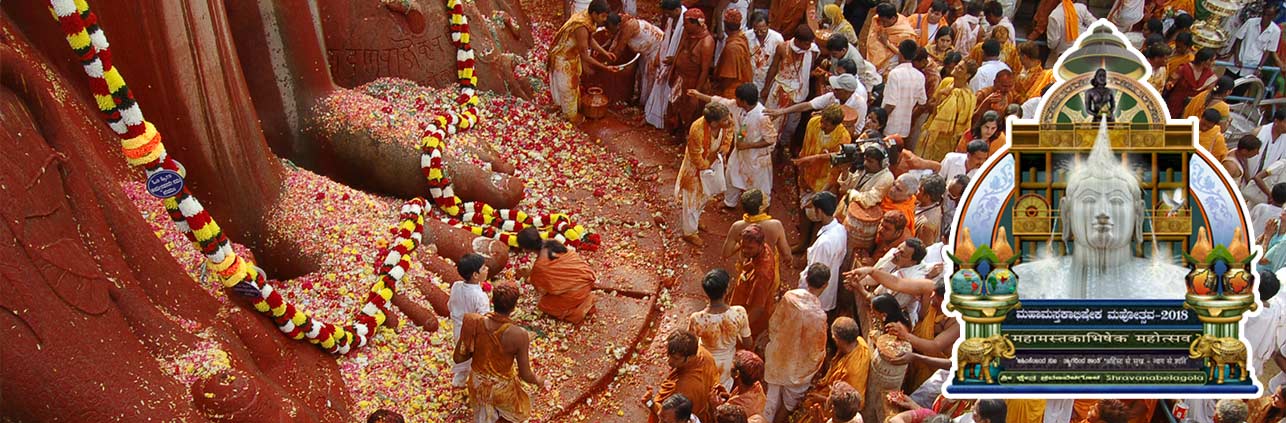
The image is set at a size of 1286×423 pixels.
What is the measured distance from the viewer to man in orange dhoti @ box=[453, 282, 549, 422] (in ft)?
24.0

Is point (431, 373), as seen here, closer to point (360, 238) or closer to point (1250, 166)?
point (360, 238)

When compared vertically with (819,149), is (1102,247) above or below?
above

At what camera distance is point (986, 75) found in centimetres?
1061

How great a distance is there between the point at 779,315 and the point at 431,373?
2545 millimetres

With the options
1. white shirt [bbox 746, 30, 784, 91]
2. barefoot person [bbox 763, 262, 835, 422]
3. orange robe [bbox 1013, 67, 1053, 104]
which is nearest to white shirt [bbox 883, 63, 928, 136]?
orange robe [bbox 1013, 67, 1053, 104]

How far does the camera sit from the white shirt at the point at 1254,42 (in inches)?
491

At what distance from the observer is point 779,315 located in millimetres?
7688

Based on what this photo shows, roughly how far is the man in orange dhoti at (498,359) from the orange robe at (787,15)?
20.4 ft

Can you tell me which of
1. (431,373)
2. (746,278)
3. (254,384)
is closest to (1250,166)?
(746,278)

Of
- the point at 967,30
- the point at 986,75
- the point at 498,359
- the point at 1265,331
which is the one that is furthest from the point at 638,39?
the point at 1265,331

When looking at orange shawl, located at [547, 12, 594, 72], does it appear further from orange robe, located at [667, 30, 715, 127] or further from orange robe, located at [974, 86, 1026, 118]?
orange robe, located at [974, 86, 1026, 118]

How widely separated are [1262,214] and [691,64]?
196 inches

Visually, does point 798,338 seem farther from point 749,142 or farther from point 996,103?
point 996,103

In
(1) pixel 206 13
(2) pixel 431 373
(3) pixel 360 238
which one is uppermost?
(1) pixel 206 13
